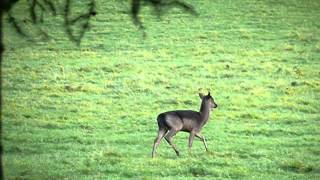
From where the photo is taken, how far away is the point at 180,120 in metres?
13.8

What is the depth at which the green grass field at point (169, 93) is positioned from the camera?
12766 millimetres

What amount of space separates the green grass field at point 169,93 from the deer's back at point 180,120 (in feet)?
1.85

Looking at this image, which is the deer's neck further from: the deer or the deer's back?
the deer's back

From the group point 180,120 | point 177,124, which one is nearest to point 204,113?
point 180,120

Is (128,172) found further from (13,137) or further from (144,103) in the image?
(144,103)

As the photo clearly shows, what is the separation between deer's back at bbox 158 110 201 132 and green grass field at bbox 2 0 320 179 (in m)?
0.57

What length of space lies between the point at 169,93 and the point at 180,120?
824 cm

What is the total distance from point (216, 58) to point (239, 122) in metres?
Answer: 10.8

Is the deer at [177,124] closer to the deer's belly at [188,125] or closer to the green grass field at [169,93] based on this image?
the deer's belly at [188,125]

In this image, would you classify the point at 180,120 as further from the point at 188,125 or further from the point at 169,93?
the point at 169,93

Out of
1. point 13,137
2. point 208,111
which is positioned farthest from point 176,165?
point 13,137

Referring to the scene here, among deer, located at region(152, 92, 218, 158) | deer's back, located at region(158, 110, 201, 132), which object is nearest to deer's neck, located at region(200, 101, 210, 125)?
deer, located at region(152, 92, 218, 158)

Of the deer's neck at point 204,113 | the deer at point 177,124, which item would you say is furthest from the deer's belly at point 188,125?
the deer's neck at point 204,113

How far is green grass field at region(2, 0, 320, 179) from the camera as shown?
12766 millimetres
